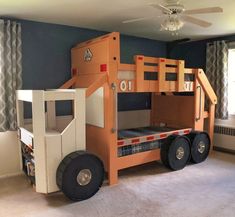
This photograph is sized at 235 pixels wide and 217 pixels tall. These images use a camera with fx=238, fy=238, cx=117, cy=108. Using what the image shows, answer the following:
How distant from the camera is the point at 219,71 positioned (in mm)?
4648

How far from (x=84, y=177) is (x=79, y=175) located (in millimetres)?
80

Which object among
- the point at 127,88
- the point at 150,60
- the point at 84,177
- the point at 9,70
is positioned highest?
the point at 150,60

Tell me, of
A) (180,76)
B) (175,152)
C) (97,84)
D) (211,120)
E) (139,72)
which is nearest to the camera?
(97,84)

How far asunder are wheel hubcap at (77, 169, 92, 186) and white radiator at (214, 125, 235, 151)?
3147mm

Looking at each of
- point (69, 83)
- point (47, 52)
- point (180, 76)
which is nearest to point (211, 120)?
point (180, 76)

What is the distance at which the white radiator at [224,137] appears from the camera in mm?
4695

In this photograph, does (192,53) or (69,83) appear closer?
(69,83)

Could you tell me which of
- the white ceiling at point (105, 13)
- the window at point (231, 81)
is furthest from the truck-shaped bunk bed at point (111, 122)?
the window at point (231, 81)

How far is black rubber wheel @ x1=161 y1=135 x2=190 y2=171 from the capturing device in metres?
3.74

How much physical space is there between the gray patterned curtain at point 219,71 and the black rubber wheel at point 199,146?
0.80 meters

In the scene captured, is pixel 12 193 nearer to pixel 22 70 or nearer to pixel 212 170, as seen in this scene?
pixel 22 70

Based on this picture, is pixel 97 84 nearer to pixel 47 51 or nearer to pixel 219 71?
pixel 47 51

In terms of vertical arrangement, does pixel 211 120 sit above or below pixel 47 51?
below

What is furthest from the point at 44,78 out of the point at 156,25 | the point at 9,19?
the point at 156,25
